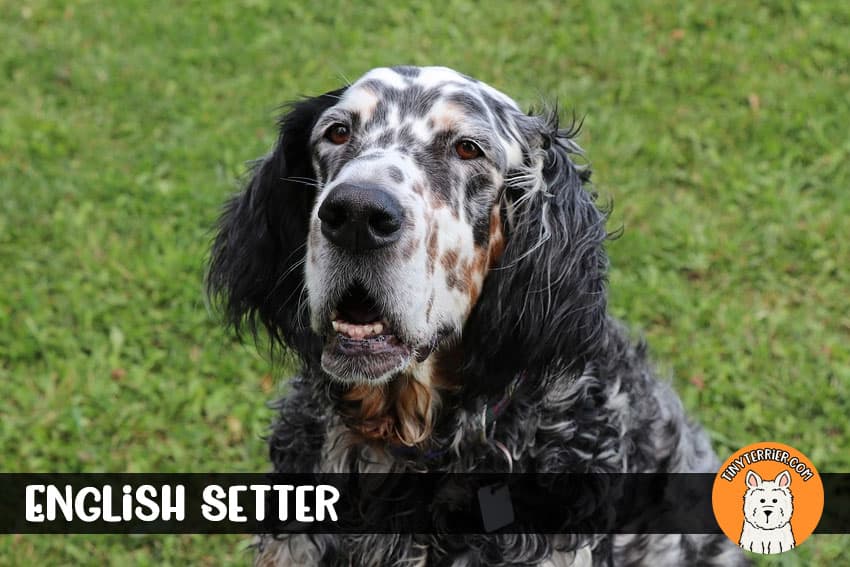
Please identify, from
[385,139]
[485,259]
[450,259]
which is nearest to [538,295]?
[485,259]

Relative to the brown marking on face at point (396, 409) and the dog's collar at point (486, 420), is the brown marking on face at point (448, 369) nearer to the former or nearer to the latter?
the brown marking on face at point (396, 409)

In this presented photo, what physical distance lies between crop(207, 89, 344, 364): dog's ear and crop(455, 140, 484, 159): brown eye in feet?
1.98

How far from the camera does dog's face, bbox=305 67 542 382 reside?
2.84m

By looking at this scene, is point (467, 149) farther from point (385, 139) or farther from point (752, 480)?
point (752, 480)

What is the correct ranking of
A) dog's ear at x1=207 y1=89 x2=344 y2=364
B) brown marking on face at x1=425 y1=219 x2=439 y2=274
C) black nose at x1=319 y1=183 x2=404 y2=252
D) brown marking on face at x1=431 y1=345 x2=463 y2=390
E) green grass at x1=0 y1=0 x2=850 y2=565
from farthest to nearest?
green grass at x1=0 y1=0 x2=850 y2=565
dog's ear at x1=207 y1=89 x2=344 y2=364
brown marking on face at x1=431 y1=345 x2=463 y2=390
brown marking on face at x1=425 y1=219 x2=439 y2=274
black nose at x1=319 y1=183 x2=404 y2=252

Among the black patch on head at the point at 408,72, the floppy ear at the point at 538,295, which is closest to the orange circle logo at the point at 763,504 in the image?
the floppy ear at the point at 538,295

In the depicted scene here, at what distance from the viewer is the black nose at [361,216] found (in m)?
2.74

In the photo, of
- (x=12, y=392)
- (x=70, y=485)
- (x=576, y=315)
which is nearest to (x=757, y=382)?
(x=576, y=315)

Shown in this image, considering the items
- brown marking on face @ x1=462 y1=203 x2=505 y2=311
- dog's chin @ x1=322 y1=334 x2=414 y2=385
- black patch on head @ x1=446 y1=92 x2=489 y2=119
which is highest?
black patch on head @ x1=446 y1=92 x2=489 y2=119

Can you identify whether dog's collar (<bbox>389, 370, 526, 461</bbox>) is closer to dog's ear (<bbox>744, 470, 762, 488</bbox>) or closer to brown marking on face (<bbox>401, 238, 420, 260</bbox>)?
brown marking on face (<bbox>401, 238, 420, 260</bbox>)

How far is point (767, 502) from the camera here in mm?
3734

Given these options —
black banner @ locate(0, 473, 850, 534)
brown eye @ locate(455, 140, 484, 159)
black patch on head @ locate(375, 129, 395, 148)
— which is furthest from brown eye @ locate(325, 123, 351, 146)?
black banner @ locate(0, 473, 850, 534)

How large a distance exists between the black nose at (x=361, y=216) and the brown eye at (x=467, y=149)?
18.8 inches

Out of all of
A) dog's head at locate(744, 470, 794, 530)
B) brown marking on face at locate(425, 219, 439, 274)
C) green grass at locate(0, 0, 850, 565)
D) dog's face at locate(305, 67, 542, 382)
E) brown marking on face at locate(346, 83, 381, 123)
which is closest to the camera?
dog's face at locate(305, 67, 542, 382)
